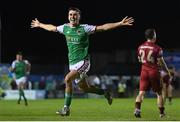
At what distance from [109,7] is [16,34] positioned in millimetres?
7952

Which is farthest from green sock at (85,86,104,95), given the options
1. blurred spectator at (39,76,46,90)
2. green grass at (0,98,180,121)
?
blurred spectator at (39,76,46,90)

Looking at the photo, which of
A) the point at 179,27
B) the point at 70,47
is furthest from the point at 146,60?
the point at 179,27

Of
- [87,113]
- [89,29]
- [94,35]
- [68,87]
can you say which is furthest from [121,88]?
[89,29]

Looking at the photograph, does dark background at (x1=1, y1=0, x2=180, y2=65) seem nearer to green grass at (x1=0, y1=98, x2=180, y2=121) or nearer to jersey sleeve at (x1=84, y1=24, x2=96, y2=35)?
green grass at (x1=0, y1=98, x2=180, y2=121)

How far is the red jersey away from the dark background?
3532 cm

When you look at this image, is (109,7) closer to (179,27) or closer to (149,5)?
(149,5)

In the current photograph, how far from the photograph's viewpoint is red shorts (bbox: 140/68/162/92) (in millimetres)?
15102

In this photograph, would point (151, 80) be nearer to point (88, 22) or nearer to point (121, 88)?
point (121, 88)

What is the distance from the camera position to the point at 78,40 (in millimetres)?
15078

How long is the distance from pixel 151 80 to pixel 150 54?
0.63 metres

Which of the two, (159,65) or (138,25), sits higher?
(138,25)

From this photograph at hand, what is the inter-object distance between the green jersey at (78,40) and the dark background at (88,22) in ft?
115

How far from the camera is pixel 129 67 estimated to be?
46000mm

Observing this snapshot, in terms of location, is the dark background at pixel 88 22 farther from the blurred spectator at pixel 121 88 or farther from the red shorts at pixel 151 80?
the red shorts at pixel 151 80
